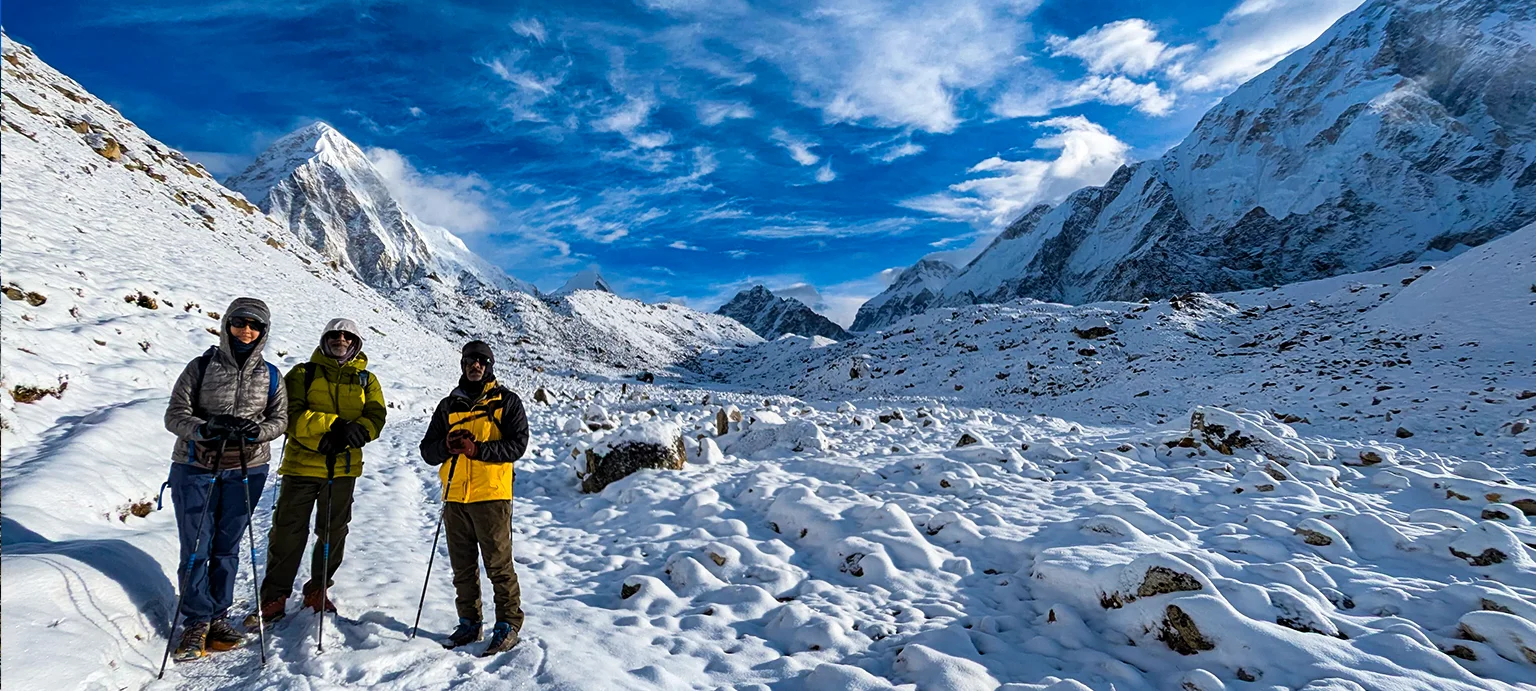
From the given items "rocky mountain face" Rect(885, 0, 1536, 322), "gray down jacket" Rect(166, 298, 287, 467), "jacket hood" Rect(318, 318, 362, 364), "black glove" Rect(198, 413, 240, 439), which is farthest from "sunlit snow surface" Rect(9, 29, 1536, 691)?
"rocky mountain face" Rect(885, 0, 1536, 322)

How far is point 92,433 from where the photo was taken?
294 inches

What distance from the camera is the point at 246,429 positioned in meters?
4.36

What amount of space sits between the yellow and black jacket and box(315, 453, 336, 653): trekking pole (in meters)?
0.89

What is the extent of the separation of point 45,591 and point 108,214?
26.5 meters

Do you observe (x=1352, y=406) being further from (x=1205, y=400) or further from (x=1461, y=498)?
(x=1461, y=498)

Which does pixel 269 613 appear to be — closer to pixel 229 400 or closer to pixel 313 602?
pixel 313 602

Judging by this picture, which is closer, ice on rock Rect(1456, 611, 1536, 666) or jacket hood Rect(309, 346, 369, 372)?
ice on rock Rect(1456, 611, 1536, 666)

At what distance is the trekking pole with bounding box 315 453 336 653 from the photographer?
4.44m

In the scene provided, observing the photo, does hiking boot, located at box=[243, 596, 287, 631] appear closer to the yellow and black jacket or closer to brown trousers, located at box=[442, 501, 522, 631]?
brown trousers, located at box=[442, 501, 522, 631]

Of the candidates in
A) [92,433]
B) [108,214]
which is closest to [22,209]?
[108,214]

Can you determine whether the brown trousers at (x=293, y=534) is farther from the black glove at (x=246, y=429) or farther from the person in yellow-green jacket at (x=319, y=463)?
the black glove at (x=246, y=429)

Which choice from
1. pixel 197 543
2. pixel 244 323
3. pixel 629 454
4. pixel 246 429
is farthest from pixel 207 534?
pixel 629 454

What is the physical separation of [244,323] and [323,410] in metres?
0.90

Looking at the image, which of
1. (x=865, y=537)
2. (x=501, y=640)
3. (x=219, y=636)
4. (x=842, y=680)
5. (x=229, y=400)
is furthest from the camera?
(x=865, y=537)
